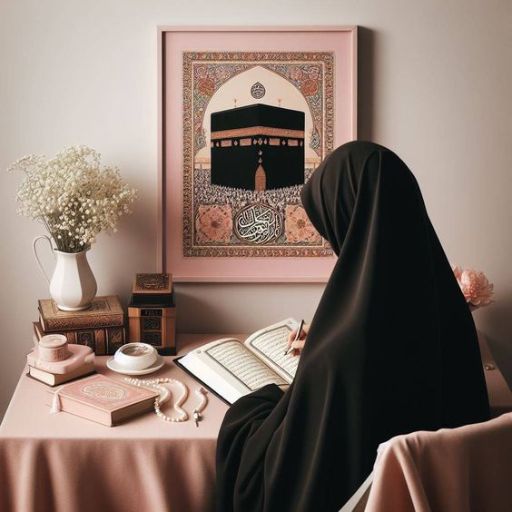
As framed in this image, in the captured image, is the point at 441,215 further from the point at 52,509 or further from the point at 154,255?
the point at 52,509

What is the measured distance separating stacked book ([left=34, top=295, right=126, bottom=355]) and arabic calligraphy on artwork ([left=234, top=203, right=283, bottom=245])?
462mm

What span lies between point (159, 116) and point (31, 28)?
0.46 m

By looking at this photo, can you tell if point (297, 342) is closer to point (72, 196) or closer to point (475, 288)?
point (475, 288)

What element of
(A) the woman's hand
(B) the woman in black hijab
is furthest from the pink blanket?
(A) the woman's hand

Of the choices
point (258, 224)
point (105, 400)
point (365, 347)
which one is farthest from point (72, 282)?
point (365, 347)

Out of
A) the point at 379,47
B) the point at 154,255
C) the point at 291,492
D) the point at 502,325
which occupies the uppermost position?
the point at 379,47

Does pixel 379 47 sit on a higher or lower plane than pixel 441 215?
higher

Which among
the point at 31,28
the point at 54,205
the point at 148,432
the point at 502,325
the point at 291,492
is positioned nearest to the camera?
the point at 291,492

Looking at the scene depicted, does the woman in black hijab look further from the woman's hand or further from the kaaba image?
the kaaba image

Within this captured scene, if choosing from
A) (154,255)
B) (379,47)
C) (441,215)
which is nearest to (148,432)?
(154,255)

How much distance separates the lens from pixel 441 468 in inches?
49.0

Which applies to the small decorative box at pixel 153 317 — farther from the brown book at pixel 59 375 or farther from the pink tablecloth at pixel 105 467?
the pink tablecloth at pixel 105 467

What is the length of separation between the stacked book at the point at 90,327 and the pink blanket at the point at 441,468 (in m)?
1.11

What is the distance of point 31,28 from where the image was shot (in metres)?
2.29
